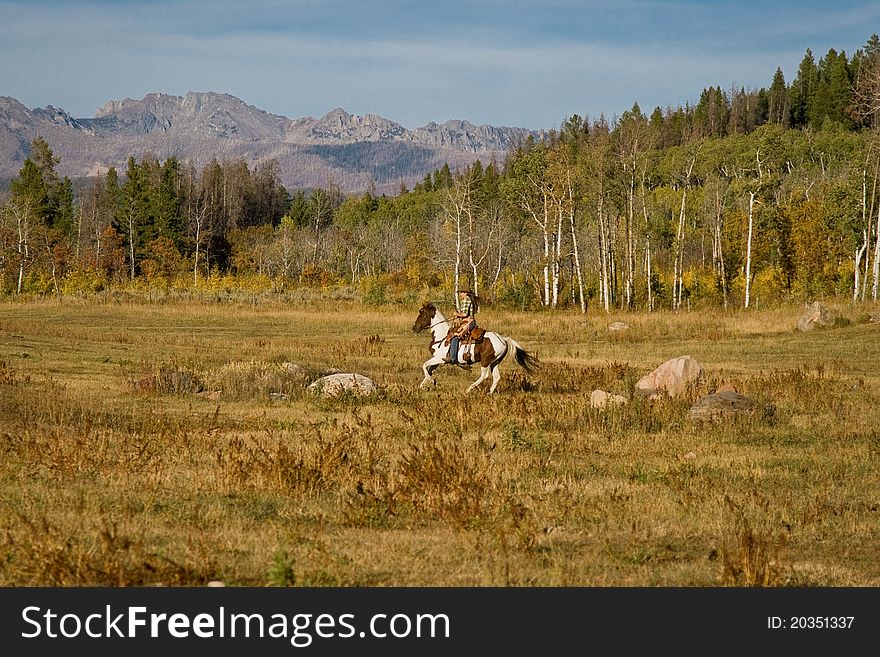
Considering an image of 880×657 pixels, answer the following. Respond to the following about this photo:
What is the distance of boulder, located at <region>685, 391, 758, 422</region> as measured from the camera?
703 inches

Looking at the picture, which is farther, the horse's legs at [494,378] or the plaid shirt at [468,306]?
the plaid shirt at [468,306]

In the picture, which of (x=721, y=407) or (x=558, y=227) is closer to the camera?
(x=721, y=407)

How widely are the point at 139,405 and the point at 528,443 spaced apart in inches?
342

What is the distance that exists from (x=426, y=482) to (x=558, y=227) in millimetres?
54359

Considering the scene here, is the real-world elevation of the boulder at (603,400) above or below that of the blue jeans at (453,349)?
below

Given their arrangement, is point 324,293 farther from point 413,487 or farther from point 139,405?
point 413,487

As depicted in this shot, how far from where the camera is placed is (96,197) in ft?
481

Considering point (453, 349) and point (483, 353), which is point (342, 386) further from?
point (483, 353)

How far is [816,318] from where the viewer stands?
4134 cm

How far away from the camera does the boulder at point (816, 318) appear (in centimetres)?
4109

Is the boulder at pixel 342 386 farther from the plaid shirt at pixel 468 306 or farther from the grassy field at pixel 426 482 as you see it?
the plaid shirt at pixel 468 306

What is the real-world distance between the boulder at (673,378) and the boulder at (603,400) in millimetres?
2416
